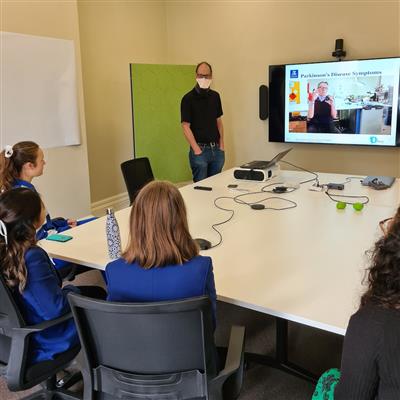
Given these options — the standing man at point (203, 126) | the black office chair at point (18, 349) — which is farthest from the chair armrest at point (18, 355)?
the standing man at point (203, 126)

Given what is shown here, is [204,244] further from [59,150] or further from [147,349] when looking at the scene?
[59,150]

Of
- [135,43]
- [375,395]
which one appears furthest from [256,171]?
[135,43]

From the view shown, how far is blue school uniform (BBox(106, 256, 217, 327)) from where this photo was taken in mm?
1310

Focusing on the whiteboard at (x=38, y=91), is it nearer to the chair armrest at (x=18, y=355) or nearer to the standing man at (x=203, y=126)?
the standing man at (x=203, y=126)

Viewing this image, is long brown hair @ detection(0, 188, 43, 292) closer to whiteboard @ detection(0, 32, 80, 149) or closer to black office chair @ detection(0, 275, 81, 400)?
black office chair @ detection(0, 275, 81, 400)

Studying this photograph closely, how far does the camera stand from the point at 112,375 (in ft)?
4.18

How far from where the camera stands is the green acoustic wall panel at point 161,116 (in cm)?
480

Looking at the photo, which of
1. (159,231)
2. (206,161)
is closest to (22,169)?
(159,231)

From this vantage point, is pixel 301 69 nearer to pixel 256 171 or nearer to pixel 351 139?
pixel 351 139

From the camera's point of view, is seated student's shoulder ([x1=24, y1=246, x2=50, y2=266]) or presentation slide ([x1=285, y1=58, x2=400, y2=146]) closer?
seated student's shoulder ([x1=24, y1=246, x2=50, y2=266])

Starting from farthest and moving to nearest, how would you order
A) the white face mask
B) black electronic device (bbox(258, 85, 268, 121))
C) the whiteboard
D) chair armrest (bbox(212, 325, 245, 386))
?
1. black electronic device (bbox(258, 85, 268, 121))
2. the white face mask
3. the whiteboard
4. chair armrest (bbox(212, 325, 245, 386))

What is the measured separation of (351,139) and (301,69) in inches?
37.0

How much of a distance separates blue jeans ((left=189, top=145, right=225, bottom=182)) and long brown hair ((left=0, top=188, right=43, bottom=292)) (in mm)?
2847

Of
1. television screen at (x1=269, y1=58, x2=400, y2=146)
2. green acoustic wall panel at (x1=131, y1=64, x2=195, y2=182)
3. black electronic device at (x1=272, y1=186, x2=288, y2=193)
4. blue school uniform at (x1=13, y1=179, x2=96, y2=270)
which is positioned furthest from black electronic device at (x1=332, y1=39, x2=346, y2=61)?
blue school uniform at (x1=13, y1=179, x2=96, y2=270)
